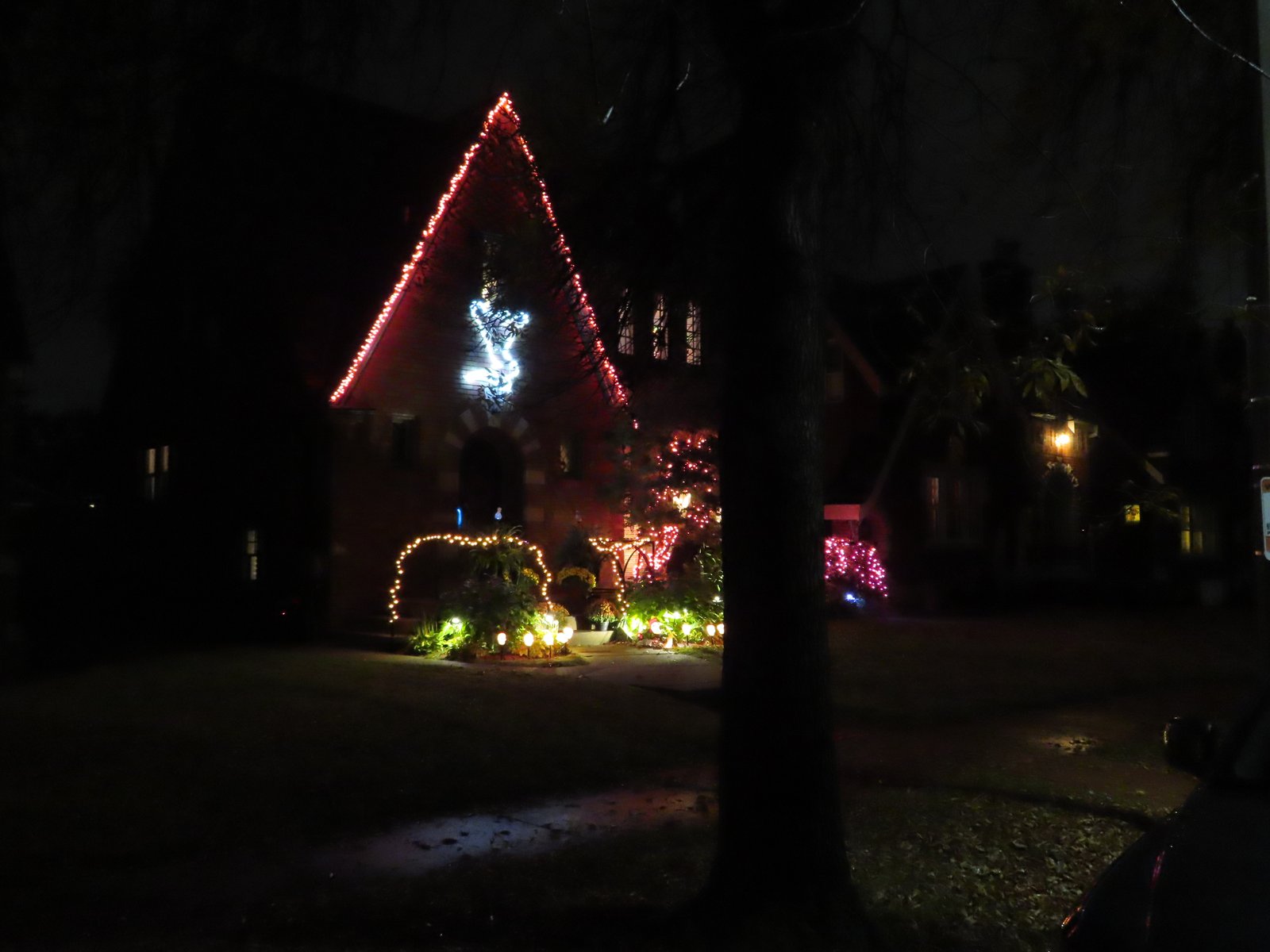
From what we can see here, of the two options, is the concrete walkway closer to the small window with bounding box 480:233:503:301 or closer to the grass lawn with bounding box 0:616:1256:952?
the grass lawn with bounding box 0:616:1256:952

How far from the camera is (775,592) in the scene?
5.97m

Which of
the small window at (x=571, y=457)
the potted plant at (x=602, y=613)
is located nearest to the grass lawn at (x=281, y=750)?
the potted plant at (x=602, y=613)

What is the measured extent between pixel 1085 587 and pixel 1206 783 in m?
28.3

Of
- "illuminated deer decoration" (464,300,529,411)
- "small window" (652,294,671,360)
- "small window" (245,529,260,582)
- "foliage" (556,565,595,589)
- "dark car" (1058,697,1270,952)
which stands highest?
"illuminated deer decoration" (464,300,529,411)

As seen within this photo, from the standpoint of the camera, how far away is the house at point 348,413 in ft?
54.7

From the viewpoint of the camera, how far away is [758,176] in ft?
20.8

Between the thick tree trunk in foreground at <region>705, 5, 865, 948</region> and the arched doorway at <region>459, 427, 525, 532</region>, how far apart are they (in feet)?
48.2

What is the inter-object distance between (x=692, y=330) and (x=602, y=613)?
1022 cm

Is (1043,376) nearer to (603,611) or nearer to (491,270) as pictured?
(491,270)

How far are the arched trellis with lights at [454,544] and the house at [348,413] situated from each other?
32 centimetres

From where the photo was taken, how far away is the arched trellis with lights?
A: 728 inches

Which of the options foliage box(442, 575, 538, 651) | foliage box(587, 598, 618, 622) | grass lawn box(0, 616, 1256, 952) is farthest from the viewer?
foliage box(587, 598, 618, 622)

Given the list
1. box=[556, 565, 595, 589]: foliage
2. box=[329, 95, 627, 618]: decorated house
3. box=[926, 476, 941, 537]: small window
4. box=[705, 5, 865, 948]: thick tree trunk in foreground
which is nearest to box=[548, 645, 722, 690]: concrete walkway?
box=[556, 565, 595, 589]: foliage

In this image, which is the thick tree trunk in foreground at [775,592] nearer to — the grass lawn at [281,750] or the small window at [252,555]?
the grass lawn at [281,750]
